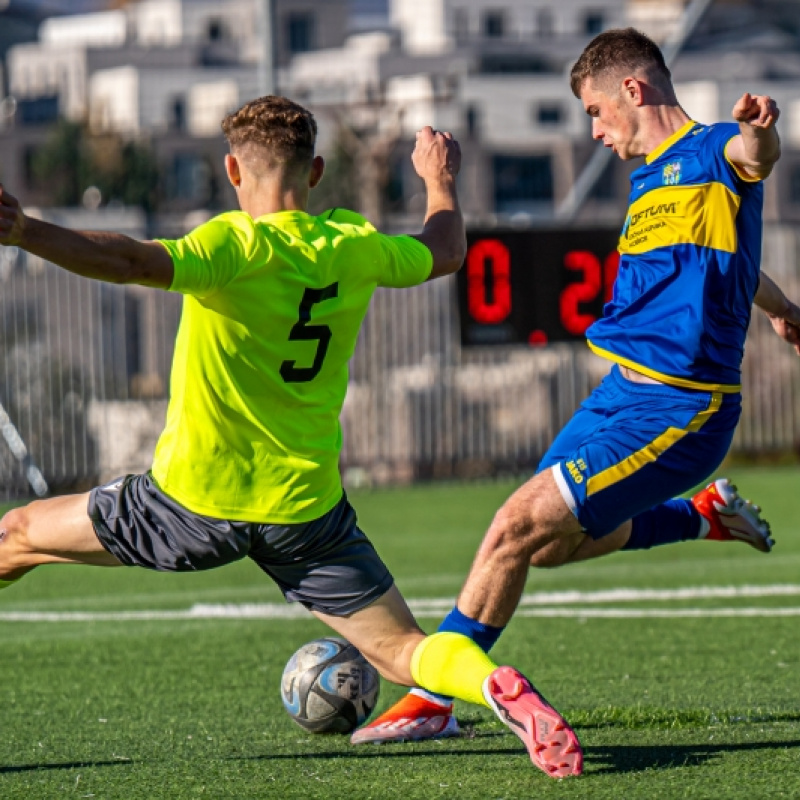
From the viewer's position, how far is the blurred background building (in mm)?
19891

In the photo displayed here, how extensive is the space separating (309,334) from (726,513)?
2.39 meters

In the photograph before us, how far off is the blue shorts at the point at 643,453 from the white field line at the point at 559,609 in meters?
3.54

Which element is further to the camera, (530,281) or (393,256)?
(530,281)

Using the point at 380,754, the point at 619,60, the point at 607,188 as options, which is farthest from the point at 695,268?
the point at 607,188

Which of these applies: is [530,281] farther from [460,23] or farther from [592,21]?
[592,21]

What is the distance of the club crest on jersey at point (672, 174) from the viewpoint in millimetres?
5711

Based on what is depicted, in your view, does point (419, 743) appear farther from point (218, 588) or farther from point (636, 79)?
point (218, 588)

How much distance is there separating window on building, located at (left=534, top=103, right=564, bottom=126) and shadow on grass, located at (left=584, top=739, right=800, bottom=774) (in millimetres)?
→ 61826

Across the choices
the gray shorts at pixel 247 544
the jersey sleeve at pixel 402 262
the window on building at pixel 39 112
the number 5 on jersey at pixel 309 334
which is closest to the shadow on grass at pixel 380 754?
the gray shorts at pixel 247 544

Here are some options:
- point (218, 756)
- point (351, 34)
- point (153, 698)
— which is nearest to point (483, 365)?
point (153, 698)

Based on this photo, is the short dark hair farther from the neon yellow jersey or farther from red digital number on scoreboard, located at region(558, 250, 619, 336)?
red digital number on scoreboard, located at region(558, 250, 619, 336)

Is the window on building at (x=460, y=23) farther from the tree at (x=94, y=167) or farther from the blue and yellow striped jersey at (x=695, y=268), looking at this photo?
the blue and yellow striped jersey at (x=695, y=268)

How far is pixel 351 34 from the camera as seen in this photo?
3174 inches

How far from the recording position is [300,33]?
79.0 m
